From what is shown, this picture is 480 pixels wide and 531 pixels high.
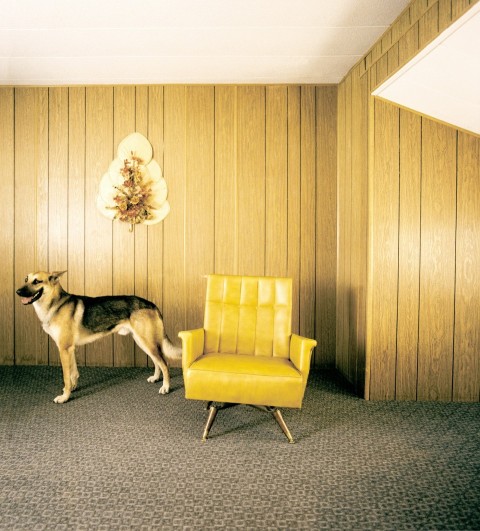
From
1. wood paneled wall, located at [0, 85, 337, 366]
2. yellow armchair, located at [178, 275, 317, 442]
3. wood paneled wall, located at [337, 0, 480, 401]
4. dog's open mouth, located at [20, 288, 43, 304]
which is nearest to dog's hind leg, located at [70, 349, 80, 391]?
dog's open mouth, located at [20, 288, 43, 304]

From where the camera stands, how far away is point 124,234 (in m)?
3.97

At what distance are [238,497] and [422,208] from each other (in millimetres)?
2317

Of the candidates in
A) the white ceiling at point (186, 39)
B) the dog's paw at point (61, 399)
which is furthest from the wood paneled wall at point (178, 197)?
the dog's paw at point (61, 399)

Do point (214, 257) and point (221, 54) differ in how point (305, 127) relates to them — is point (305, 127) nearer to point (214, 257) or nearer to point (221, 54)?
point (221, 54)

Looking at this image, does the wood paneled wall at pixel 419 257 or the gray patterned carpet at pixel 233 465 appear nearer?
the gray patterned carpet at pixel 233 465

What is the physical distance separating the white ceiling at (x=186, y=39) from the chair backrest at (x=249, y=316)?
1.78m

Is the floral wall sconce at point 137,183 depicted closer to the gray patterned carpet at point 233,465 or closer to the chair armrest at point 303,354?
the gray patterned carpet at point 233,465

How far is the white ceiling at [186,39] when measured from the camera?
266cm

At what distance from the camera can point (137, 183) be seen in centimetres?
389

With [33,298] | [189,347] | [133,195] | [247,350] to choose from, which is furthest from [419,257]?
[33,298]

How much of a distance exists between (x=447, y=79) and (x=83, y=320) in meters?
3.10

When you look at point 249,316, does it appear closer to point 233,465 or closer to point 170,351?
point 170,351

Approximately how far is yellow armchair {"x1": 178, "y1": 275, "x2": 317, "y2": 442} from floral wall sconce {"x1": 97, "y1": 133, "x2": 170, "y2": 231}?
4.40 feet

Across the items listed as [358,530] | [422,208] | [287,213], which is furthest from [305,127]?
[358,530]
